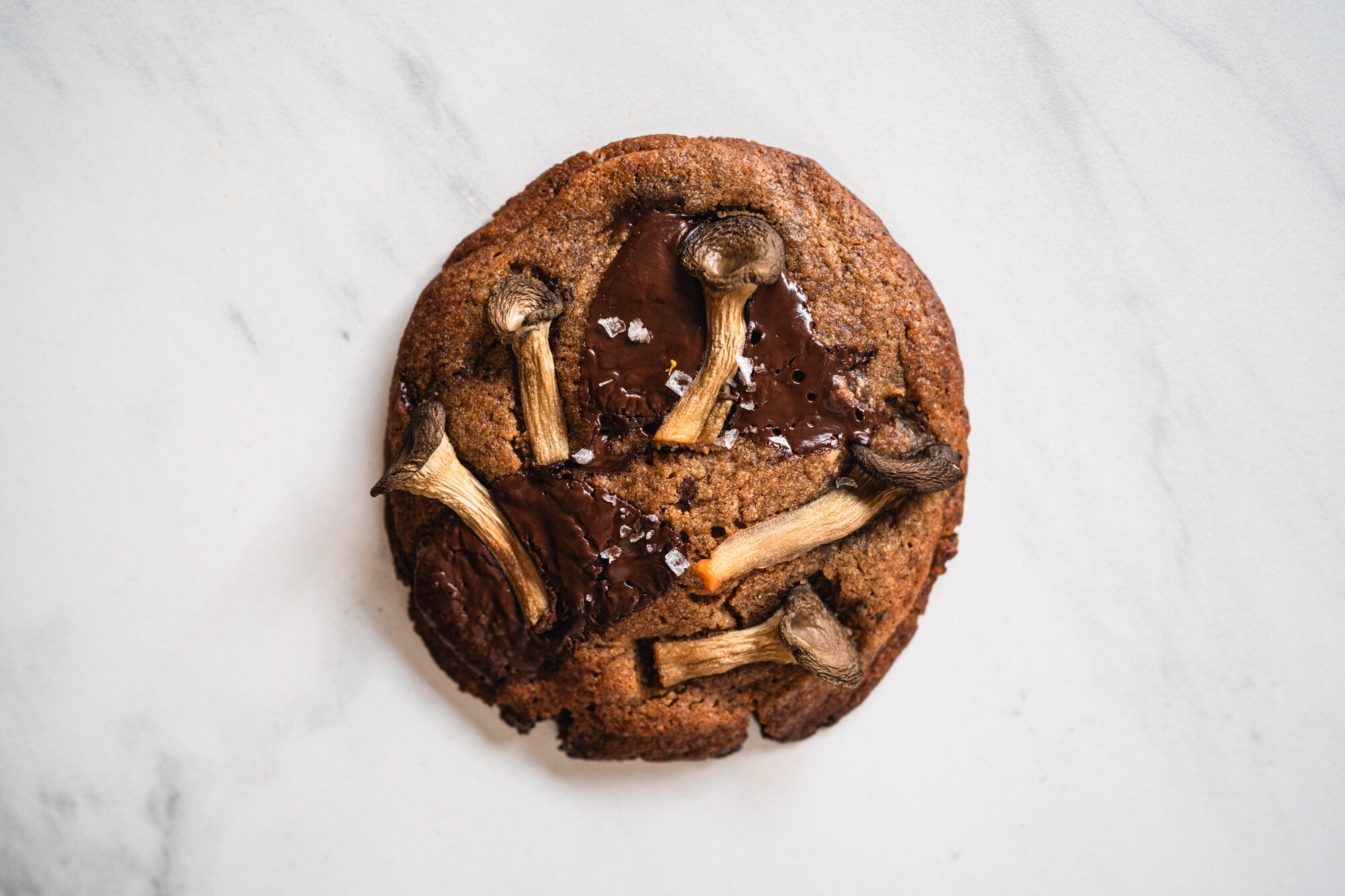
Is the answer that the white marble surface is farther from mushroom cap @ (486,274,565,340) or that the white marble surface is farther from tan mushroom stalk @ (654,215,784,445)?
tan mushroom stalk @ (654,215,784,445)

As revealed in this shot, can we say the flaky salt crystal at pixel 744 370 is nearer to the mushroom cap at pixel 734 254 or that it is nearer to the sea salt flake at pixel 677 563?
the mushroom cap at pixel 734 254

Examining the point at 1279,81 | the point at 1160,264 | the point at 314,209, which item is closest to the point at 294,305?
the point at 314,209

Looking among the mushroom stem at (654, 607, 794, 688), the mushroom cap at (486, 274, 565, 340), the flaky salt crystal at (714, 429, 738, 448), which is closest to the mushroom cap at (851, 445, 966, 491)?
the flaky salt crystal at (714, 429, 738, 448)

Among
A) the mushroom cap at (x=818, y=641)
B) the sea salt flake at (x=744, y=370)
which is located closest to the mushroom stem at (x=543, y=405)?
the sea salt flake at (x=744, y=370)

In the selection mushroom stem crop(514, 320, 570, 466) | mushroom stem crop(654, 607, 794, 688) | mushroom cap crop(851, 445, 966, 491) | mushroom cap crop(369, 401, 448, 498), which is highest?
mushroom cap crop(851, 445, 966, 491)

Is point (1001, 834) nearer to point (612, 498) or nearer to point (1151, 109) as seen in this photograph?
point (612, 498)
